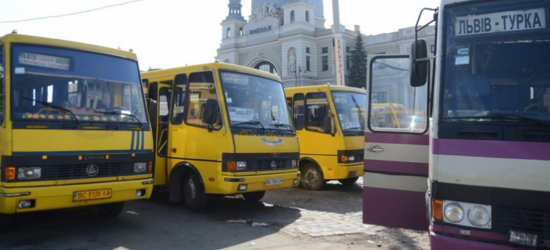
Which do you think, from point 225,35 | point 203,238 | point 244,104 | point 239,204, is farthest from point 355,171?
point 225,35

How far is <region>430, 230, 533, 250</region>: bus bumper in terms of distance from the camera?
3.63 metres

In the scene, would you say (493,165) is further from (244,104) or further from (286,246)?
(244,104)

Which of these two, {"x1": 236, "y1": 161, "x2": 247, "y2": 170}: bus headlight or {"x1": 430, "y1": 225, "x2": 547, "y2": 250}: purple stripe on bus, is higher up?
{"x1": 236, "y1": 161, "x2": 247, "y2": 170}: bus headlight

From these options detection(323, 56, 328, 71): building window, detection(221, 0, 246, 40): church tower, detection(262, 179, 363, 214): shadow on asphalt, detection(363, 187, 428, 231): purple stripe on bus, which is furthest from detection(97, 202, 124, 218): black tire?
detection(221, 0, 246, 40): church tower

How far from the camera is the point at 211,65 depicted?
328 inches

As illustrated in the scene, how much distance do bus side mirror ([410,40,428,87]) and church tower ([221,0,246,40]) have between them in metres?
73.7

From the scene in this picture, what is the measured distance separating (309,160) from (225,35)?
70.4 m

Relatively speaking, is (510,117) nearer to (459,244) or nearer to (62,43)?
(459,244)

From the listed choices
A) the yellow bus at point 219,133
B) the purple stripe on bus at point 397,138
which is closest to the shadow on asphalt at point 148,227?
the yellow bus at point 219,133

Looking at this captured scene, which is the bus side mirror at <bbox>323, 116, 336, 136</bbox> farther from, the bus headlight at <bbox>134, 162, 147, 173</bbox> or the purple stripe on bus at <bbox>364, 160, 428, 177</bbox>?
the purple stripe on bus at <bbox>364, 160, 428, 177</bbox>

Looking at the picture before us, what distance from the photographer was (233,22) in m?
77.1

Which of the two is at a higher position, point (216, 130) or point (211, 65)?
point (211, 65)

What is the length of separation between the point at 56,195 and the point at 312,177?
6679mm

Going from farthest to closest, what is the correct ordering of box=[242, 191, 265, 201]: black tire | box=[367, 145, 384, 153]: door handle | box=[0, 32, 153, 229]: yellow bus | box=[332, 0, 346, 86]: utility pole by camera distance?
1. box=[332, 0, 346, 86]: utility pole
2. box=[242, 191, 265, 201]: black tire
3. box=[0, 32, 153, 229]: yellow bus
4. box=[367, 145, 384, 153]: door handle
